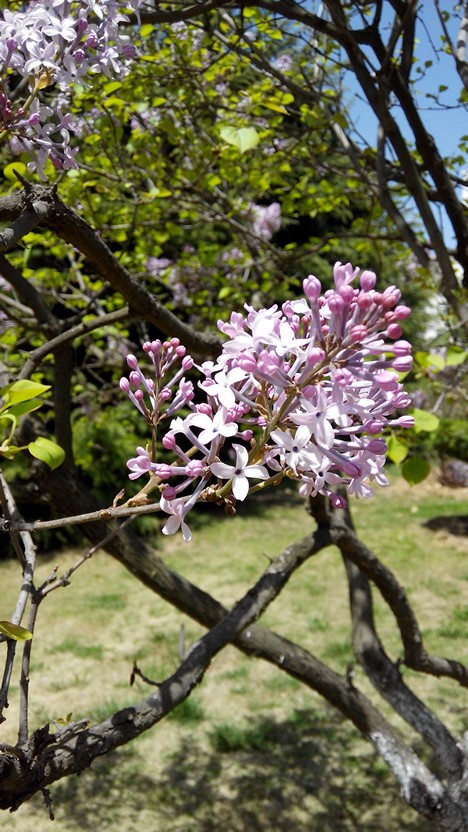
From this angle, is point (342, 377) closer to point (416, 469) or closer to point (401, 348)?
point (401, 348)

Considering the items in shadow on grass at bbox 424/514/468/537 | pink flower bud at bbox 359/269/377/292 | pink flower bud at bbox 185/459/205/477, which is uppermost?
pink flower bud at bbox 359/269/377/292

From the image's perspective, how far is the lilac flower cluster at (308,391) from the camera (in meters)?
0.81

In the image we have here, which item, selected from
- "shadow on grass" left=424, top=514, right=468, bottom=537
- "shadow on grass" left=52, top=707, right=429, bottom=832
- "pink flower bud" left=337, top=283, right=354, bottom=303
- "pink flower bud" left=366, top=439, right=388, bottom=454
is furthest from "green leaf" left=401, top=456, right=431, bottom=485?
"shadow on grass" left=424, top=514, right=468, bottom=537

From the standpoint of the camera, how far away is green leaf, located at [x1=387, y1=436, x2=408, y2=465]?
222 centimetres

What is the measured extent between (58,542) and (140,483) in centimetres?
123

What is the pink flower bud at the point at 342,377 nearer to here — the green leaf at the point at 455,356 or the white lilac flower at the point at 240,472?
the white lilac flower at the point at 240,472

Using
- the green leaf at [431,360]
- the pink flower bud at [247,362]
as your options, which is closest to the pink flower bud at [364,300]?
the pink flower bud at [247,362]

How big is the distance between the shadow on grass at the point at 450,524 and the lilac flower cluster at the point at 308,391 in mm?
8597

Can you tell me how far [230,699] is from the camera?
511cm

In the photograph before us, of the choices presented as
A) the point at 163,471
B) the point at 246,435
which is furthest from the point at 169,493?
the point at 246,435

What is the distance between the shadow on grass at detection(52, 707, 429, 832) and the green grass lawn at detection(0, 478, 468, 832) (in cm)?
A: 1

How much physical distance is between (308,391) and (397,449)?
1.47 m

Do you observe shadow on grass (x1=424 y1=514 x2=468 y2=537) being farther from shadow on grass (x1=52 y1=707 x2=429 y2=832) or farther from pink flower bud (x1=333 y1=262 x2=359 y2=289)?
pink flower bud (x1=333 y1=262 x2=359 y2=289)

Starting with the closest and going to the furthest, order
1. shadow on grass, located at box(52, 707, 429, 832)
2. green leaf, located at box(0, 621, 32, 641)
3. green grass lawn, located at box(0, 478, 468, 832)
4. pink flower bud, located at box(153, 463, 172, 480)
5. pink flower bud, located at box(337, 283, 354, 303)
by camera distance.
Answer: pink flower bud, located at box(337, 283, 354, 303) → pink flower bud, located at box(153, 463, 172, 480) → green leaf, located at box(0, 621, 32, 641) → shadow on grass, located at box(52, 707, 429, 832) → green grass lawn, located at box(0, 478, 468, 832)
